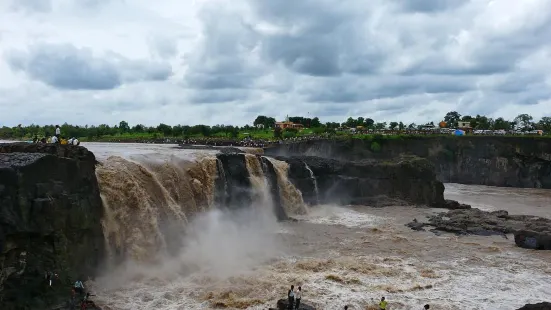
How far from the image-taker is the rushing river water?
70.6ft

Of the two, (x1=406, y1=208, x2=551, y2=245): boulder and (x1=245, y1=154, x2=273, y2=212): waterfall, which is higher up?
(x1=245, y1=154, x2=273, y2=212): waterfall

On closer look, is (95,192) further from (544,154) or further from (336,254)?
(544,154)

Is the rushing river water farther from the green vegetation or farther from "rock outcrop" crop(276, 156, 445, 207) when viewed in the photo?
the green vegetation

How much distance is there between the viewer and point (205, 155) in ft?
117

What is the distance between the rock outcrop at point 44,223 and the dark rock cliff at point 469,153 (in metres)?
47.7

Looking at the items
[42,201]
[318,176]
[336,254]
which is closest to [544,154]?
[318,176]

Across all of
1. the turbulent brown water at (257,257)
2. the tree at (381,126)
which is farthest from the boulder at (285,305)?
the tree at (381,126)

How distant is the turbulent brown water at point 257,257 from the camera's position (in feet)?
71.0

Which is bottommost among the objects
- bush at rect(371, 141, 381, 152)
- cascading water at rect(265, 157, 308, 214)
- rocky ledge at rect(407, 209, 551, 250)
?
rocky ledge at rect(407, 209, 551, 250)

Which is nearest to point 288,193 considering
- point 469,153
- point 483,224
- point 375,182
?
point 375,182

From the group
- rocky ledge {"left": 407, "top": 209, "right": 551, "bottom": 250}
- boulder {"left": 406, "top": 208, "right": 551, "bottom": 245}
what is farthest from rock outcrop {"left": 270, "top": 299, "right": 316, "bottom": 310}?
rocky ledge {"left": 407, "top": 209, "right": 551, "bottom": 250}

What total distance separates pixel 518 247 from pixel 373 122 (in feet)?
399

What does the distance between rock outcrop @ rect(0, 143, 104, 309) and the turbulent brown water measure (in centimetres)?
170

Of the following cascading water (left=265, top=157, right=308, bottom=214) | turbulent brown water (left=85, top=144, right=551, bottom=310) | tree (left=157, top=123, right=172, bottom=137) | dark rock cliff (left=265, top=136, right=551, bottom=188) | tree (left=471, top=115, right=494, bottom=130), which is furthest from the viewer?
tree (left=471, top=115, right=494, bottom=130)
